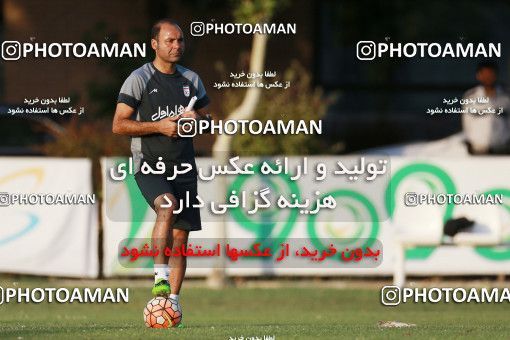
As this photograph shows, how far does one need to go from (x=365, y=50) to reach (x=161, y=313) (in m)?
7.67

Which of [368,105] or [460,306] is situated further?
[368,105]

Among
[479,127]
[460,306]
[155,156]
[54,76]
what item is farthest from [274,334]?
[54,76]

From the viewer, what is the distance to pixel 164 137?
38.1 feet

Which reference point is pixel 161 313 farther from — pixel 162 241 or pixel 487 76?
pixel 487 76

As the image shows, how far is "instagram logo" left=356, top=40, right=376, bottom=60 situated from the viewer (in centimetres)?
1725

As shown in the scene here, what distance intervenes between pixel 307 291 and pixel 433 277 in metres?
1.77

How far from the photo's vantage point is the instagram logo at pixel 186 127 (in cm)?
1143

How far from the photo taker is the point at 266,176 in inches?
709

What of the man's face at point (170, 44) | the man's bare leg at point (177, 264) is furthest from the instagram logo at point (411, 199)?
the man's bare leg at point (177, 264)

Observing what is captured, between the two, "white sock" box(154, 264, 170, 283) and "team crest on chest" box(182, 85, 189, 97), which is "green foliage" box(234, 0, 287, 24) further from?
"white sock" box(154, 264, 170, 283)

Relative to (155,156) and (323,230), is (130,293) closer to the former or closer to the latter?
(323,230)

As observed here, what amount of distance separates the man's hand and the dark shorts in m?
0.35

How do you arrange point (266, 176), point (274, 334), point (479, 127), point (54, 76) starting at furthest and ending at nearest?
point (54, 76)
point (479, 127)
point (266, 176)
point (274, 334)

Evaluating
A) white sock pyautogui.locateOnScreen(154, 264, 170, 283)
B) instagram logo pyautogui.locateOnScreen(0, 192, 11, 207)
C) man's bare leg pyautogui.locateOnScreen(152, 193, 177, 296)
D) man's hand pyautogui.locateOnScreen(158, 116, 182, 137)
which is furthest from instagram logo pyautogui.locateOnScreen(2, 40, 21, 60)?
white sock pyautogui.locateOnScreen(154, 264, 170, 283)
